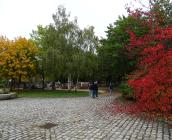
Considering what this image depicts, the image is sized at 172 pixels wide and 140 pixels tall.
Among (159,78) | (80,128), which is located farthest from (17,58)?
(159,78)

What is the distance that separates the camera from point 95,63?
148 ft

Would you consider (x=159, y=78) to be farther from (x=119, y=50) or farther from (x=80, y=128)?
(x=119, y=50)

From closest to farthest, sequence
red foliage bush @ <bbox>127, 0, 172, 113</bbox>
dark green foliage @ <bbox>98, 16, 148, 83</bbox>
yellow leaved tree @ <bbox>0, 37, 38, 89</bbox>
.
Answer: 1. red foliage bush @ <bbox>127, 0, 172, 113</bbox>
2. dark green foliage @ <bbox>98, 16, 148, 83</bbox>
3. yellow leaved tree @ <bbox>0, 37, 38, 89</bbox>

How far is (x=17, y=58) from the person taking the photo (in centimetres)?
4788

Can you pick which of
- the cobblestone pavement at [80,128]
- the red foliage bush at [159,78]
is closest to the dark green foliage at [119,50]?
the red foliage bush at [159,78]

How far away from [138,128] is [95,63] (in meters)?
32.5

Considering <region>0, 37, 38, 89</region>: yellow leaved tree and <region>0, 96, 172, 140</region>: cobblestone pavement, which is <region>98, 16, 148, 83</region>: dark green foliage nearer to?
<region>0, 37, 38, 89</region>: yellow leaved tree

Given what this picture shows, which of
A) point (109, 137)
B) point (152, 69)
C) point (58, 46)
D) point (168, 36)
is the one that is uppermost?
point (58, 46)

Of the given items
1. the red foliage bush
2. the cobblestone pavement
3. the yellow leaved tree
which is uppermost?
the yellow leaved tree

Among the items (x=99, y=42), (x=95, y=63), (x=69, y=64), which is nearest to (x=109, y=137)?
(x=69, y=64)

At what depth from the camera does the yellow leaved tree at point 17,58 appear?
46.9 meters

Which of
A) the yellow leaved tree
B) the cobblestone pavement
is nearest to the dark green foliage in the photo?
the yellow leaved tree

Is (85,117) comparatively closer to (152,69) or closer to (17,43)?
(152,69)

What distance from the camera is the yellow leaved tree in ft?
154
